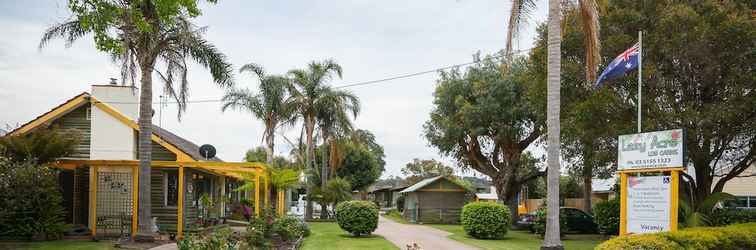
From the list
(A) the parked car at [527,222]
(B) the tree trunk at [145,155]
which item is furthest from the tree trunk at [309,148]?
(B) the tree trunk at [145,155]

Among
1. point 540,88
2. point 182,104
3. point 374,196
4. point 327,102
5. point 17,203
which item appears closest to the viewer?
point 17,203

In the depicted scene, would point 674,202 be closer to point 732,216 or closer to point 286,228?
point 732,216

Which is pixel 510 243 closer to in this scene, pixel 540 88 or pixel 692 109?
pixel 540 88

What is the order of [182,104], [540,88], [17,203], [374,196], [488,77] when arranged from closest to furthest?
1. [17,203]
2. [182,104]
3. [540,88]
4. [488,77]
5. [374,196]

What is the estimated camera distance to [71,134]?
65.3 feet

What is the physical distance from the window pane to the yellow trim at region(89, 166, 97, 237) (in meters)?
3.28

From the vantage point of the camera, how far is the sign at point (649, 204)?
15539 millimetres

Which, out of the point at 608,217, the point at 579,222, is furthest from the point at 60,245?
the point at 579,222

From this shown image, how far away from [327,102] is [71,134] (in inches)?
782

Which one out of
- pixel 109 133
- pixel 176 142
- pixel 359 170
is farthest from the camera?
pixel 359 170

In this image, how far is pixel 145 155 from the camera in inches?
765

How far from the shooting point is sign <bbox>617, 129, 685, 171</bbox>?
1538 cm

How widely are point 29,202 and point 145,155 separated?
323cm

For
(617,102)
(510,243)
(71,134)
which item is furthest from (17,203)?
(617,102)
